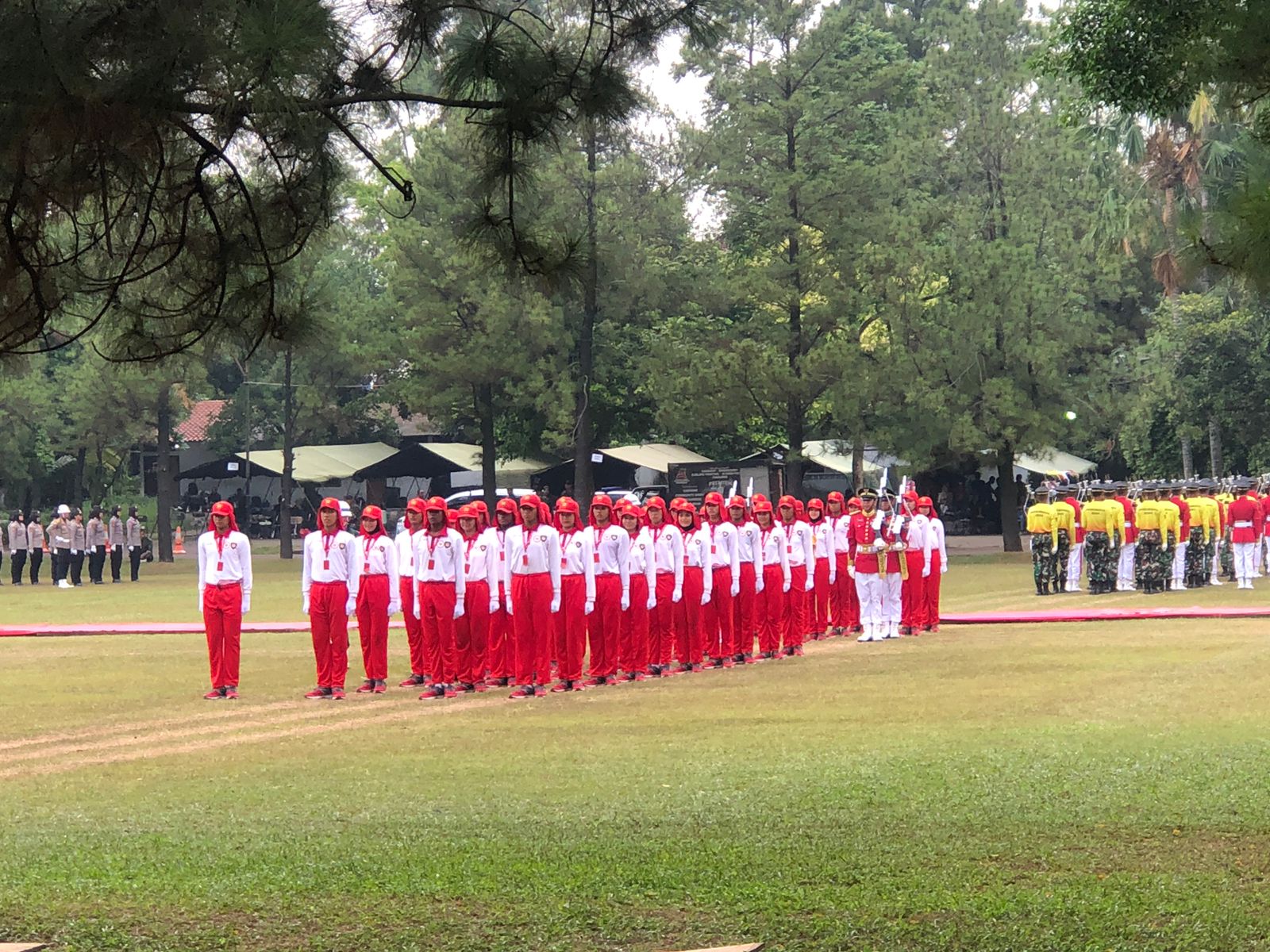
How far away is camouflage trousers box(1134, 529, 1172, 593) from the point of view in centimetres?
3106

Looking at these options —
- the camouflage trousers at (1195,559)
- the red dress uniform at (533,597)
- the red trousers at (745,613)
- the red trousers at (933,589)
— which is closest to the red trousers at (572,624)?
the red dress uniform at (533,597)

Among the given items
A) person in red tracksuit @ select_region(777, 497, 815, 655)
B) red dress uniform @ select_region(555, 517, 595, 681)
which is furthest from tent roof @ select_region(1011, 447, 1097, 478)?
red dress uniform @ select_region(555, 517, 595, 681)

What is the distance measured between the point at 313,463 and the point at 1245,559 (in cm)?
3954

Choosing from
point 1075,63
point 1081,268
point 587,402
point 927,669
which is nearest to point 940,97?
point 1081,268

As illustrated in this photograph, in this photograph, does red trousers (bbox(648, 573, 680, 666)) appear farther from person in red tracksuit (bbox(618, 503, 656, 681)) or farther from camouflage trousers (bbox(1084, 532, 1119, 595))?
camouflage trousers (bbox(1084, 532, 1119, 595))

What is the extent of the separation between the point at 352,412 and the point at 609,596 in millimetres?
45266

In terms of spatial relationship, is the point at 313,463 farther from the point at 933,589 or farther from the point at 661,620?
the point at 661,620

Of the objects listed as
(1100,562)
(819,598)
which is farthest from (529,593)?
(1100,562)

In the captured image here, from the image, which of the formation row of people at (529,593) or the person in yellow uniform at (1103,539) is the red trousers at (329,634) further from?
the person in yellow uniform at (1103,539)

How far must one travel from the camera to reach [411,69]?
8539 mm

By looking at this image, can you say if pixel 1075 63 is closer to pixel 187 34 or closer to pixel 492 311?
pixel 187 34

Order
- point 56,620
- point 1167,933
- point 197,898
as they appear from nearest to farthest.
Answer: point 1167,933 → point 197,898 → point 56,620

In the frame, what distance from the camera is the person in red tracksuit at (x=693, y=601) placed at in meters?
20.7

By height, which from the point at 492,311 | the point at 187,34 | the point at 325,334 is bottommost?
the point at 325,334
